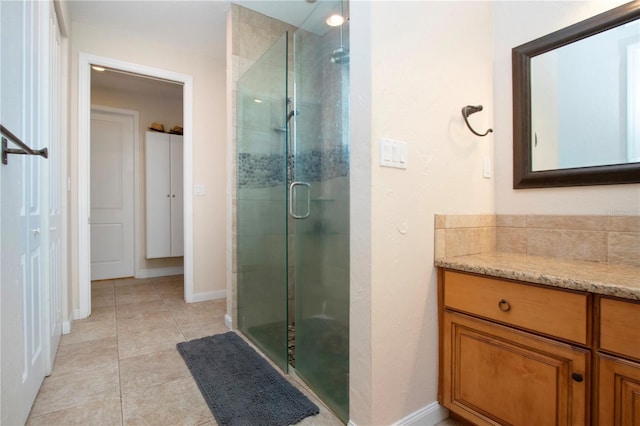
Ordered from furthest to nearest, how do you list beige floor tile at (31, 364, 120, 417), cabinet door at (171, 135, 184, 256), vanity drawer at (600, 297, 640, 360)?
1. cabinet door at (171, 135, 184, 256)
2. beige floor tile at (31, 364, 120, 417)
3. vanity drawer at (600, 297, 640, 360)

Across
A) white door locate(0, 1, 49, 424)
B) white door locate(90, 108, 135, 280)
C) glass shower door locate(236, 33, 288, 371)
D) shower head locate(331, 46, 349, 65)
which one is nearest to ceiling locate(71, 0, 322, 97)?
glass shower door locate(236, 33, 288, 371)

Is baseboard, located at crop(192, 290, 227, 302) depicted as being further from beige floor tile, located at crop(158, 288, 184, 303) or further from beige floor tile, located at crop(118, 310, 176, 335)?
beige floor tile, located at crop(118, 310, 176, 335)

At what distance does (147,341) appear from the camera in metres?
2.25

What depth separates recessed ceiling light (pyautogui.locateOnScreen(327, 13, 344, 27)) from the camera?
178cm

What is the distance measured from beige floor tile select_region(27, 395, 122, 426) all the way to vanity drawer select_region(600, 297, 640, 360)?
6.23 ft

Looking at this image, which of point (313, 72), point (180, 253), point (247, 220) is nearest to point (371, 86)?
point (313, 72)

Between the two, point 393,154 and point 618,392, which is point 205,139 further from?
point 618,392

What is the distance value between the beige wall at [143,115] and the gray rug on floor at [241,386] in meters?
2.71

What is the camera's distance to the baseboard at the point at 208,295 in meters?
3.22

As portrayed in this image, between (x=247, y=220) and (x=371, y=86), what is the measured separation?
60.4 inches

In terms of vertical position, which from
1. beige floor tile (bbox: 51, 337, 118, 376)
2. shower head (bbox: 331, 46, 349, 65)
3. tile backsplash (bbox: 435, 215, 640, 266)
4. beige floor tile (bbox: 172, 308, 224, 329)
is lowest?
beige floor tile (bbox: 172, 308, 224, 329)

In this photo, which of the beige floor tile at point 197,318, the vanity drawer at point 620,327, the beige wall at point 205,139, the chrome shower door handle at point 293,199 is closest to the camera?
the vanity drawer at point 620,327

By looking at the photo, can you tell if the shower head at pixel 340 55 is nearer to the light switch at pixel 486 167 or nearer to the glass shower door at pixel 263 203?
the glass shower door at pixel 263 203

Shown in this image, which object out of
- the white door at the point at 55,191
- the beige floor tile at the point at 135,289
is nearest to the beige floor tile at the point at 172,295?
the beige floor tile at the point at 135,289
